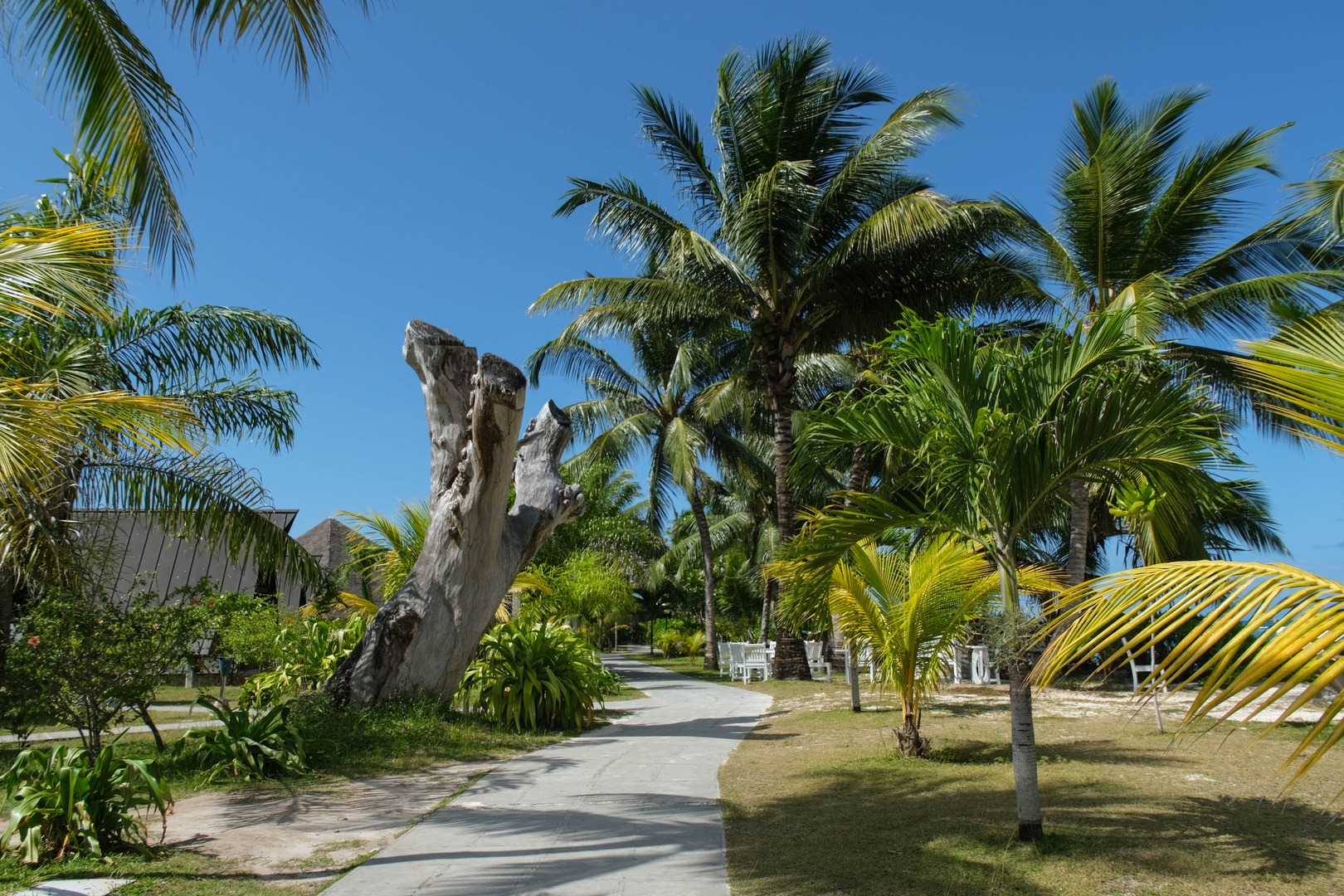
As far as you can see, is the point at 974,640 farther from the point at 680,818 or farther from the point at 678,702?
the point at 680,818

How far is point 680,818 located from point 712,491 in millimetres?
23116

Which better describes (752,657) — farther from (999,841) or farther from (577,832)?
(999,841)

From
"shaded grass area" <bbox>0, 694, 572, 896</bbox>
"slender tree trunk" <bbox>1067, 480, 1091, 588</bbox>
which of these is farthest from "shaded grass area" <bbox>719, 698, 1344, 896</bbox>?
"slender tree trunk" <bbox>1067, 480, 1091, 588</bbox>

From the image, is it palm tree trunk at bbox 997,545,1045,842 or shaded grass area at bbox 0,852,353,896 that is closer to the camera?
shaded grass area at bbox 0,852,353,896

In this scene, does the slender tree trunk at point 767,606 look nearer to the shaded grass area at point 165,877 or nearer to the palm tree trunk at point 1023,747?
the palm tree trunk at point 1023,747

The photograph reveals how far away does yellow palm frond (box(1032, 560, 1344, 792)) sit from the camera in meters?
2.29

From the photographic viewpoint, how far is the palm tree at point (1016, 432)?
469cm

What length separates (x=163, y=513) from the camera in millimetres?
7926

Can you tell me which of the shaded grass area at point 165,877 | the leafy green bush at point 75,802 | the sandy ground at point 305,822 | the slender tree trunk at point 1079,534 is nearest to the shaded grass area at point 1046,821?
the sandy ground at point 305,822

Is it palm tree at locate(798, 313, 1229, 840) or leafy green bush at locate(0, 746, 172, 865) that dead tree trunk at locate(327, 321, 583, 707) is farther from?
palm tree at locate(798, 313, 1229, 840)

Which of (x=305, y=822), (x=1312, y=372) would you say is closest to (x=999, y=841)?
(x=1312, y=372)

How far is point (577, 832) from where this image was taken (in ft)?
16.5

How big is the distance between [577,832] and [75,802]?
267 cm

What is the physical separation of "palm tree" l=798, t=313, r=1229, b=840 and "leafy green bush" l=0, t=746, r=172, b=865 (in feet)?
13.8
